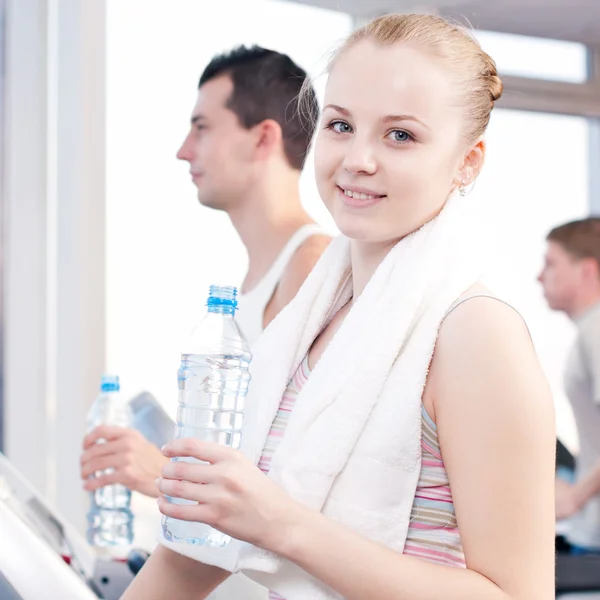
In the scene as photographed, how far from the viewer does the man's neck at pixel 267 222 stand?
178cm

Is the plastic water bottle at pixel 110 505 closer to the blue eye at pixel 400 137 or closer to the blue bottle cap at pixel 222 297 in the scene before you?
the blue bottle cap at pixel 222 297

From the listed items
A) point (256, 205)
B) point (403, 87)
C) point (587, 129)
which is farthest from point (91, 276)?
point (403, 87)

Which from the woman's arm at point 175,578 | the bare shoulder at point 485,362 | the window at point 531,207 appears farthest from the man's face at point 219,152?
the window at point 531,207

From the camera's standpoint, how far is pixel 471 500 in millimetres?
815

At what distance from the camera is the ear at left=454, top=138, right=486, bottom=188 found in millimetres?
977

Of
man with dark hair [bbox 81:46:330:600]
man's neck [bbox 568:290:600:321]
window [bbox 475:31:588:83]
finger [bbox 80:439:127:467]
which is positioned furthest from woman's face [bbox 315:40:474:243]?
window [bbox 475:31:588:83]

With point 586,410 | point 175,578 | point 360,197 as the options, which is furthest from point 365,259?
point 586,410

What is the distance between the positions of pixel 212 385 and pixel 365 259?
1.13ft

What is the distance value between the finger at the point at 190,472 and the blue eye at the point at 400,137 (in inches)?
14.4

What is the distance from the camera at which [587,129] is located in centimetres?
348

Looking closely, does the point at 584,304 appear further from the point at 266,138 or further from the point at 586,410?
the point at 266,138

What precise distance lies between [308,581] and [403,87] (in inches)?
19.2

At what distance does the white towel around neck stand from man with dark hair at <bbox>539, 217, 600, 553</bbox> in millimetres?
2089

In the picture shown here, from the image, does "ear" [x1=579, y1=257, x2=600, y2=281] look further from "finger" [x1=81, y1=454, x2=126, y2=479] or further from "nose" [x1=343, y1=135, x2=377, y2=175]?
"nose" [x1=343, y1=135, x2=377, y2=175]
